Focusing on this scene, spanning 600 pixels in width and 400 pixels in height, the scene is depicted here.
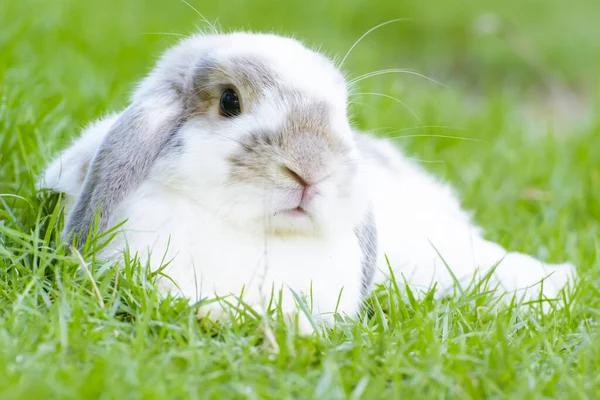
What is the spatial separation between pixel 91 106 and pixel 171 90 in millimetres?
1707

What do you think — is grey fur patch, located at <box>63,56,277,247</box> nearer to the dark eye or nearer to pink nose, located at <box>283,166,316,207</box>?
the dark eye

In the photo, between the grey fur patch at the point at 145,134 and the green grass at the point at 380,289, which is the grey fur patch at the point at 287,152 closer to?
the grey fur patch at the point at 145,134

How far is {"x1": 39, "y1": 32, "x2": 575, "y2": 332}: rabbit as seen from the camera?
8.70ft

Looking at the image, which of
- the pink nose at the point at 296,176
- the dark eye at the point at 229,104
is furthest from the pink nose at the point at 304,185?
the dark eye at the point at 229,104

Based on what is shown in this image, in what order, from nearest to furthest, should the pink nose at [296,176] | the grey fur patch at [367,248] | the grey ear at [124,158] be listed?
the pink nose at [296,176], the grey ear at [124,158], the grey fur patch at [367,248]

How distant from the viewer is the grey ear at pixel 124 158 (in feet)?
9.07

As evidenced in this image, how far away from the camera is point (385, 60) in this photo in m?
7.44

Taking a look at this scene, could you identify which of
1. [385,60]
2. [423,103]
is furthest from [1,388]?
[385,60]

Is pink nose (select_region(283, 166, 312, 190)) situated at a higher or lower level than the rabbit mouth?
higher

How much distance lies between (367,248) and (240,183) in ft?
2.02

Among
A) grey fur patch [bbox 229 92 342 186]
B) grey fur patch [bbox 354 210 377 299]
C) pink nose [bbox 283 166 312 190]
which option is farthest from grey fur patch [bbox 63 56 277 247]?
grey fur patch [bbox 354 210 377 299]

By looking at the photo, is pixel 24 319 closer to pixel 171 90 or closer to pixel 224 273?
pixel 224 273

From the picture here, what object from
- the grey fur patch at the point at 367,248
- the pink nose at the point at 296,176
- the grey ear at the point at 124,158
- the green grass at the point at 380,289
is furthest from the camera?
the grey fur patch at the point at 367,248

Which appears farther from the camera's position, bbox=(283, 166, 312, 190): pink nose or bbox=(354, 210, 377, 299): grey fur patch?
bbox=(354, 210, 377, 299): grey fur patch
